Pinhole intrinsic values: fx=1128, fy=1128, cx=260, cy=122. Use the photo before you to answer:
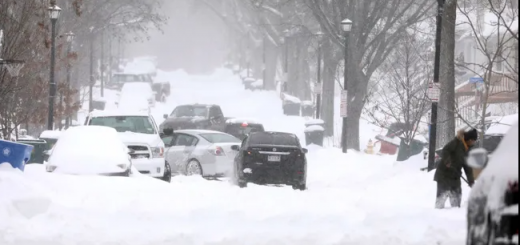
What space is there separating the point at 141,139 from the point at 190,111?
17266 mm

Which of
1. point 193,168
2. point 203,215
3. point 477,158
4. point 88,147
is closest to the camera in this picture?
point 477,158

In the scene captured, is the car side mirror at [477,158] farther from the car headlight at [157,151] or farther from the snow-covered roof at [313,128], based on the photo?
the snow-covered roof at [313,128]

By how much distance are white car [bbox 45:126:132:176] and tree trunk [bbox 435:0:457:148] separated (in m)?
8.88

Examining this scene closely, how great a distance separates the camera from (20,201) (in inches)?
543

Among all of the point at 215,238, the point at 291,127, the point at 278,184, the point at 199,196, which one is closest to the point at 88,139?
the point at 199,196

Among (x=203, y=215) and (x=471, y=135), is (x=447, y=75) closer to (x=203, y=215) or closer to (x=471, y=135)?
(x=471, y=135)

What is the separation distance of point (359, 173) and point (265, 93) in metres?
53.6

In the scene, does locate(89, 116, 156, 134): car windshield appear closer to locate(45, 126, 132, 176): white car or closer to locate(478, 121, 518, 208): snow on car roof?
locate(45, 126, 132, 176): white car

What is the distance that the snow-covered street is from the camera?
41.0 feet

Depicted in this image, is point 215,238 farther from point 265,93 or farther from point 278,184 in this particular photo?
point 265,93

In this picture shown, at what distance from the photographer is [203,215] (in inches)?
595

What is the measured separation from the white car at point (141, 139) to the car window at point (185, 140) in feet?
5.27

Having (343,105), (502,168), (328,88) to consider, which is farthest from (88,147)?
(328,88)

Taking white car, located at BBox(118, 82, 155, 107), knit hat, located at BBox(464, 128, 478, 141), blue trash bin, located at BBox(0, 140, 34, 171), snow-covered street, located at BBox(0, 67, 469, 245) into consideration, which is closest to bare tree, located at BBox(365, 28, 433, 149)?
snow-covered street, located at BBox(0, 67, 469, 245)
